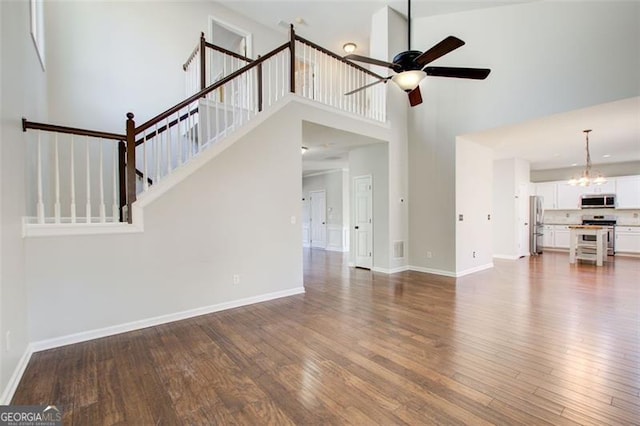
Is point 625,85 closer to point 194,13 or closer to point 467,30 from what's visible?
point 467,30

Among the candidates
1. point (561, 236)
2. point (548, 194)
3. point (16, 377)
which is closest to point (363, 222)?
point (16, 377)

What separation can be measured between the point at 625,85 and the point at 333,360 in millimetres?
4987

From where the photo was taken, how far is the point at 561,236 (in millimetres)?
9570

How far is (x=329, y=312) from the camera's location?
3709mm

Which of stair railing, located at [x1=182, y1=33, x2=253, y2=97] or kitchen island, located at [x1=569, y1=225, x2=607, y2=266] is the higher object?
stair railing, located at [x1=182, y1=33, x2=253, y2=97]

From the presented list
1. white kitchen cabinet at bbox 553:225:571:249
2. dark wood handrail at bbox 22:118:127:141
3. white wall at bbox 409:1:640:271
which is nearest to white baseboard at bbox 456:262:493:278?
white wall at bbox 409:1:640:271

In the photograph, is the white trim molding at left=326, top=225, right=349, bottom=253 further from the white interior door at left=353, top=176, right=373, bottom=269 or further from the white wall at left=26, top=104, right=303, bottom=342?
the white wall at left=26, top=104, right=303, bottom=342

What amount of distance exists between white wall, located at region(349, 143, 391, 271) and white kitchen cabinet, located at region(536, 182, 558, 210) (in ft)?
22.9

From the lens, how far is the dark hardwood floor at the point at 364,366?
1861 millimetres

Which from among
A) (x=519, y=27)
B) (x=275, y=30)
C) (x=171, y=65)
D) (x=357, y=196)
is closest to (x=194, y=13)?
(x=171, y=65)

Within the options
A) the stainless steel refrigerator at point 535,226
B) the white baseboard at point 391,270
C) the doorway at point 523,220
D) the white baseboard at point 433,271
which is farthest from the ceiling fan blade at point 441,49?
the stainless steel refrigerator at point 535,226

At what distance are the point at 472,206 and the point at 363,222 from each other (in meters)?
2.27

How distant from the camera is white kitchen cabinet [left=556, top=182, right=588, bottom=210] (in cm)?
924

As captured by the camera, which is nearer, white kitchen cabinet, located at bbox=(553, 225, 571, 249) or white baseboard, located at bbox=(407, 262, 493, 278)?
white baseboard, located at bbox=(407, 262, 493, 278)
